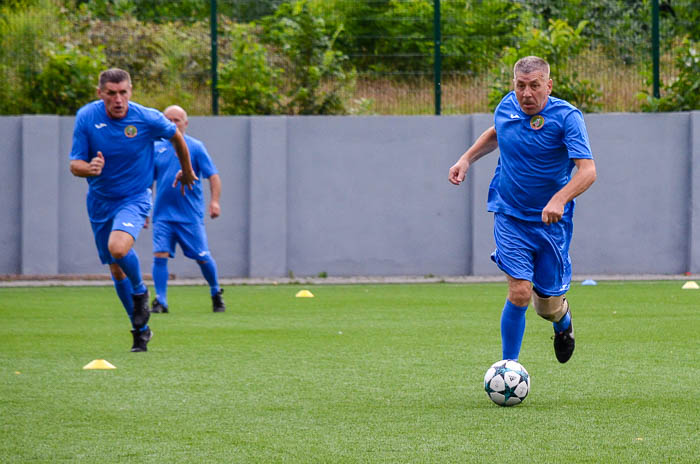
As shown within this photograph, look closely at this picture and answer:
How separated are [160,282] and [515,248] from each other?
6.08 m

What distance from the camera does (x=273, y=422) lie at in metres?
5.62

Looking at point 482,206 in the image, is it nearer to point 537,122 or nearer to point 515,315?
point 537,122

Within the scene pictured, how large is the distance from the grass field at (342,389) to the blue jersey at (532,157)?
112 cm

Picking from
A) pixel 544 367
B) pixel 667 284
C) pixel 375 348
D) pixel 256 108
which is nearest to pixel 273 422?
pixel 544 367

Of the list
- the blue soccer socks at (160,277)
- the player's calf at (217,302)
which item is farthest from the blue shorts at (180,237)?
the player's calf at (217,302)

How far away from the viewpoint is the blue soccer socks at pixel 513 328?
6371 millimetres

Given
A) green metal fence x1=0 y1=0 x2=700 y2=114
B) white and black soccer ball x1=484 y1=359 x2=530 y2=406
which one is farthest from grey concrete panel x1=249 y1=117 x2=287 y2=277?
white and black soccer ball x1=484 y1=359 x2=530 y2=406

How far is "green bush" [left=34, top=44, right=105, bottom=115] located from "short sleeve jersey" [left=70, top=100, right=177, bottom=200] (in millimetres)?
9140

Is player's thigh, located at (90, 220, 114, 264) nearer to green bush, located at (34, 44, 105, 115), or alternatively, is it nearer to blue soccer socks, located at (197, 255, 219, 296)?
blue soccer socks, located at (197, 255, 219, 296)

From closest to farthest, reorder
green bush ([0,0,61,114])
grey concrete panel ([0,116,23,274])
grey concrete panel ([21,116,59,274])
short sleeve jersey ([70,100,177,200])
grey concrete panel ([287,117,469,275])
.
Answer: short sleeve jersey ([70,100,177,200]) < grey concrete panel ([21,116,59,274]) < grey concrete panel ([0,116,23,274]) < grey concrete panel ([287,117,469,275]) < green bush ([0,0,61,114])

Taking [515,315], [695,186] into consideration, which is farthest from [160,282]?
[695,186]

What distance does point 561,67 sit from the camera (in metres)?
17.4

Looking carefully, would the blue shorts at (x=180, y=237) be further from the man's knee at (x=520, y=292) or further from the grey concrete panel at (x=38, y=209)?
the man's knee at (x=520, y=292)

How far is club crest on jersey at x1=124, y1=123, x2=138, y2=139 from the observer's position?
8.34m
